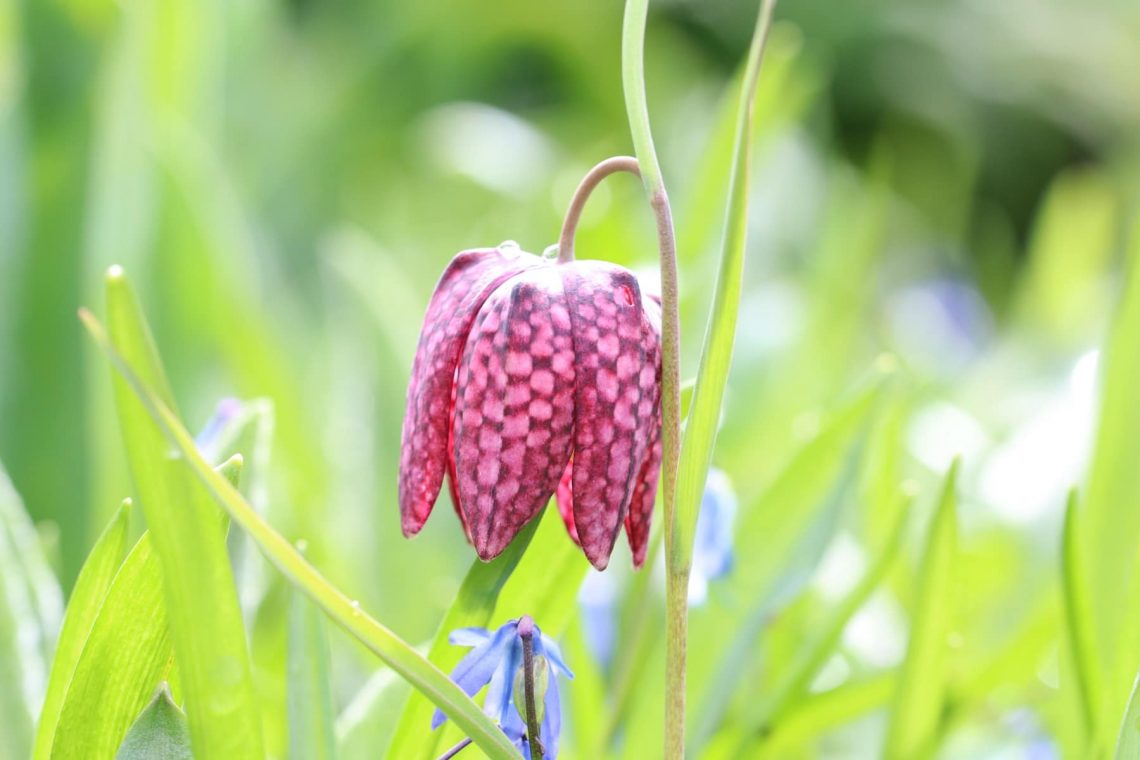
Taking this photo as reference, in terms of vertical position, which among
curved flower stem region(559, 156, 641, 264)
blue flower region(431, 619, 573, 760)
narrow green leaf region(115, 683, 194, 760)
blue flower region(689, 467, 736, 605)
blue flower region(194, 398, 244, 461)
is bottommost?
narrow green leaf region(115, 683, 194, 760)

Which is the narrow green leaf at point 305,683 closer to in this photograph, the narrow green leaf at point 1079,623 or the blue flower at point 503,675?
the blue flower at point 503,675

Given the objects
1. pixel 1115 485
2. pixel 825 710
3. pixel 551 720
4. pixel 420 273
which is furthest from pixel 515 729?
pixel 420 273

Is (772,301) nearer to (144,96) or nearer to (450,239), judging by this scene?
(450,239)

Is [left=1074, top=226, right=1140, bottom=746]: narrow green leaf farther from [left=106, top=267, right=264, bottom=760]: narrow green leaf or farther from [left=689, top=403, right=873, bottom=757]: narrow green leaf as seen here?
[left=106, top=267, right=264, bottom=760]: narrow green leaf

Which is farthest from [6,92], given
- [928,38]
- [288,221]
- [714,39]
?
[928,38]

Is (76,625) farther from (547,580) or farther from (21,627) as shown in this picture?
(547,580)

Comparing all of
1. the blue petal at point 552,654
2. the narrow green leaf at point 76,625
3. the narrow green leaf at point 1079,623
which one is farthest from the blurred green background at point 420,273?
the narrow green leaf at point 76,625

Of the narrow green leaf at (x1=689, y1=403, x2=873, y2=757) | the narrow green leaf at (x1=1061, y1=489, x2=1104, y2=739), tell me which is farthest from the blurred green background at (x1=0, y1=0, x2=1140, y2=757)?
the narrow green leaf at (x1=1061, y1=489, x2=1104, y2=739)
